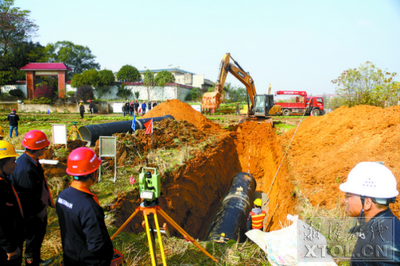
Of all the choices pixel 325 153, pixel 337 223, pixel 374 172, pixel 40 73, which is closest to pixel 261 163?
pixel 325 153

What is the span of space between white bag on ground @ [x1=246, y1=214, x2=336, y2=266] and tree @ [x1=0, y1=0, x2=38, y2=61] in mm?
51619

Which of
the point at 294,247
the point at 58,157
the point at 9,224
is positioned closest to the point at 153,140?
the point at 58,157

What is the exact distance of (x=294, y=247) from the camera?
3.41 metres

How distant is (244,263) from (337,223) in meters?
1.83

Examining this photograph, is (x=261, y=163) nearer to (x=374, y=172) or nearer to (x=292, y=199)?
(x=292, y=199)

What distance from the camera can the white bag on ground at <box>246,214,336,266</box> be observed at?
3.24 m

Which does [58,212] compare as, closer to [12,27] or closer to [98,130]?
[98,130]

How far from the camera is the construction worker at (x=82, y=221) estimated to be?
227cm

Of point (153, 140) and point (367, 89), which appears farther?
point (367, 89)

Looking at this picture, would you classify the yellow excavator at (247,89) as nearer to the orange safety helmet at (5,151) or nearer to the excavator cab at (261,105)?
the excavator cab at (261,105)

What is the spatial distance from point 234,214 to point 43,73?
41318mm

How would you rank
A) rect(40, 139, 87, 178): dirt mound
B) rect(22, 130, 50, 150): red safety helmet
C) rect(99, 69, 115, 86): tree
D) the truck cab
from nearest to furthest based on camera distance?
rect(22, 130, 50, 150): red safety helmet, rect(40, 139, 87, 178): dirt mound, the truck cab, rect(99, 69, 115, 86): tree

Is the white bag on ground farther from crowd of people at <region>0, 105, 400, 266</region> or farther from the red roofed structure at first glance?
the red roofed structure

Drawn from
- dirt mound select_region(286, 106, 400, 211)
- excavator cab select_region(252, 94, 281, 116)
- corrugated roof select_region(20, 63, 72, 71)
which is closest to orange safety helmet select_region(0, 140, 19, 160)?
dirt mound select_region(286, 106, 400, 211)
